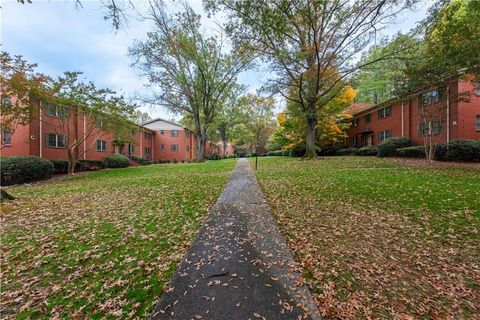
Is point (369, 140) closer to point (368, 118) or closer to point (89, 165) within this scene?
point (368, 118)

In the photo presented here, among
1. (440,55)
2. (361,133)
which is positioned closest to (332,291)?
(440,55)

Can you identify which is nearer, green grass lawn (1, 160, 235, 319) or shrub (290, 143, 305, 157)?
green grass lawn (1, 160, 235, 319)

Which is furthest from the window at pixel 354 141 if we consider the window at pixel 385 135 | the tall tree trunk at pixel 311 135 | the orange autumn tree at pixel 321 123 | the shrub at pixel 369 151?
the tall tree trunk at pixel 311 135

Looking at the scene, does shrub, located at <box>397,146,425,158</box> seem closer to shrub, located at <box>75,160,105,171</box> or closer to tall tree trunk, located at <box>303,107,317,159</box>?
tall tree trunk, located at <box>303,107,317,159</box>

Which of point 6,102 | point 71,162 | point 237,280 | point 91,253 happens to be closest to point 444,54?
point 237,280

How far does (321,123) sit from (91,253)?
21.6 meters

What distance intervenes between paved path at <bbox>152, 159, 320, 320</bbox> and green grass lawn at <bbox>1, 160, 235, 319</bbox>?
0.27 meters

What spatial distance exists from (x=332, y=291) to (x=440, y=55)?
12.5 meters

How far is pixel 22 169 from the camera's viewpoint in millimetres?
12109

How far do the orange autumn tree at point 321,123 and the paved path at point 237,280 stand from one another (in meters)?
15.6

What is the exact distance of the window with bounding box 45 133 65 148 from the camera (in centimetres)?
1625

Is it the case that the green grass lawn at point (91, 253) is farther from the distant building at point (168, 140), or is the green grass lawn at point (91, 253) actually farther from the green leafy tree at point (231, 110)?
the distant building at point (168, 140)

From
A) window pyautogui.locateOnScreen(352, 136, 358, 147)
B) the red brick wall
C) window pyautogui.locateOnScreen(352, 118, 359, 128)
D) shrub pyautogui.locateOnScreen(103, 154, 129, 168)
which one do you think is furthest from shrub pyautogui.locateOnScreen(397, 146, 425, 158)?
the red brick wall

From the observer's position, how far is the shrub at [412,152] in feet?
50.8
